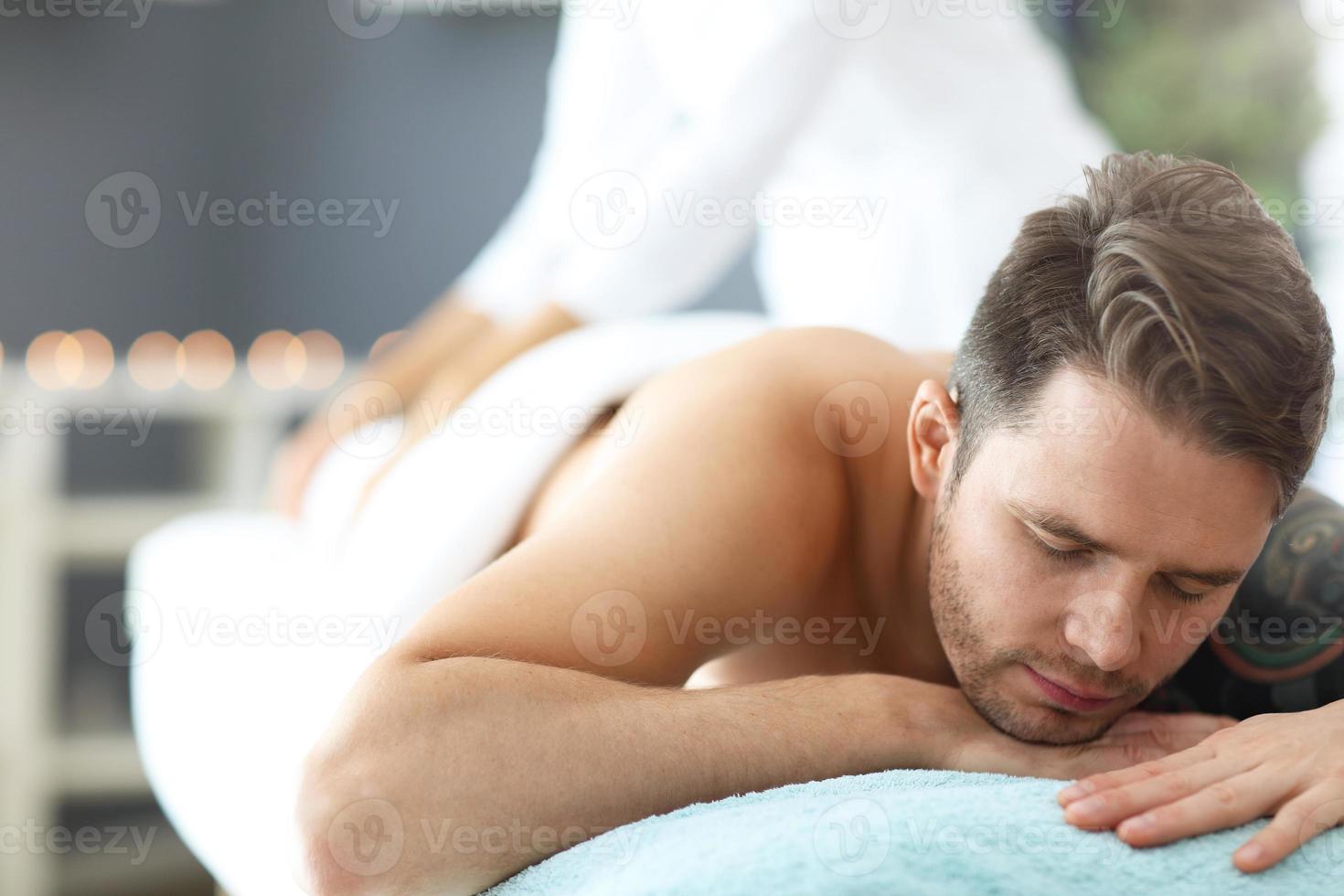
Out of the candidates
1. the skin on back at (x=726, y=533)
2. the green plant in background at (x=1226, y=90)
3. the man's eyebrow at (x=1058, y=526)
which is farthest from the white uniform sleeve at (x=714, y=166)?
the green plant in background at (x=1226, y=90)

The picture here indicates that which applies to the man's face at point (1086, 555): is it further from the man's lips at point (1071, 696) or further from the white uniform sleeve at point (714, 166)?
the white uniform sleeve at point (714, 166)

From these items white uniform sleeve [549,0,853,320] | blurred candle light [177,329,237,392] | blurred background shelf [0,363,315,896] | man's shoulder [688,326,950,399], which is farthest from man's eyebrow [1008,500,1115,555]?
blurred candle light [177,329,237,392]

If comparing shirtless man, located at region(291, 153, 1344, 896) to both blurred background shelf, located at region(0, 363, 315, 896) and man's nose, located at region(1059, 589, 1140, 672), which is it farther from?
blurred background shelf, located at region(0, 363, 315, 896)

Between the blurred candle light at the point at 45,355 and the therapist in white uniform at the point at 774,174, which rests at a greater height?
the therapist in white uniform at the point at 774,174

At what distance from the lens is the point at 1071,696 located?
979 millimetres

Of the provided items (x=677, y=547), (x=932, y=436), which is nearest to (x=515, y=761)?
(x=677, y=547)

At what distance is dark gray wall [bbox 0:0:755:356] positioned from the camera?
3162 millimetres

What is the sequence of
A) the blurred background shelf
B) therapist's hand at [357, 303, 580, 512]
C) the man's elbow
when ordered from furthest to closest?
the blurred background shelf
therapist's hand at [357, 303, 580, 512]
the man's elbow

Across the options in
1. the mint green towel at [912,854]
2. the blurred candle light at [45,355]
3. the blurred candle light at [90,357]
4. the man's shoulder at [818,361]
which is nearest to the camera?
the mint green towel at [912,854]

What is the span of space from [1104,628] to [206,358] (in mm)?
2703

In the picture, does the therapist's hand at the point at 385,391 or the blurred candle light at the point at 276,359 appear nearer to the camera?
the therapist's hand at the point at 385,391

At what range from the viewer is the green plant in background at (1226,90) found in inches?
124

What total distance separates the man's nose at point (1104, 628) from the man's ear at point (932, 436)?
185 millimetres

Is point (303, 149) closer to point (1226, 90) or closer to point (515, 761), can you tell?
point (1226, 90)
